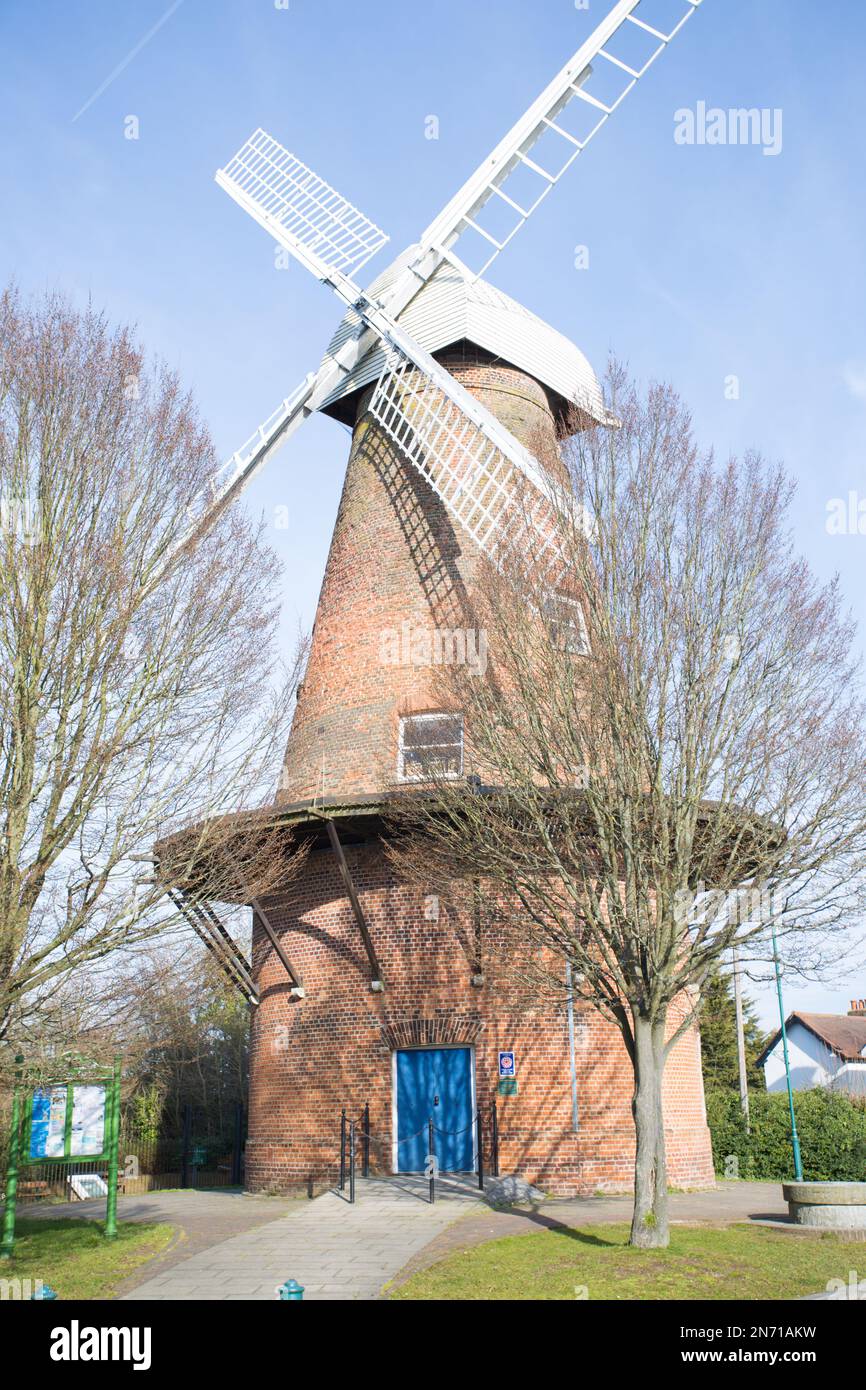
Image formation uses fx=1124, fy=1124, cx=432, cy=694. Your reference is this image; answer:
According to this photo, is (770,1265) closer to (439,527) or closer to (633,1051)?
(633,1051)

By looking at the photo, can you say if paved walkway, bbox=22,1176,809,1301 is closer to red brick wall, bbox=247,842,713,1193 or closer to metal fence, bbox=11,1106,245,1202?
red brick wall, bbox=247,842,713,1193

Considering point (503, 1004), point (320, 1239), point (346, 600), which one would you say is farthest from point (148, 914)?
point (346, 600)

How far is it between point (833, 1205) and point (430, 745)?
6325mm

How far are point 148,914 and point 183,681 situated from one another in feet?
5.80

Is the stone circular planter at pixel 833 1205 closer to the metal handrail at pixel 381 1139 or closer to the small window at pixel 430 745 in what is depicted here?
the metal handrail at pixel 381 1139

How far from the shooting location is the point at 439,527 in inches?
586

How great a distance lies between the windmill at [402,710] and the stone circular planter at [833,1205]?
2624 mm

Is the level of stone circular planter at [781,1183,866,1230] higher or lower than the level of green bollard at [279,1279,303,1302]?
lower

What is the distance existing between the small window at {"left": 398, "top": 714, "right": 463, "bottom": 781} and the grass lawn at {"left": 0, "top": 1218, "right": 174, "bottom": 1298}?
518 cm

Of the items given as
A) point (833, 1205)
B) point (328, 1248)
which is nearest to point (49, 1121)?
point (328, 1248)

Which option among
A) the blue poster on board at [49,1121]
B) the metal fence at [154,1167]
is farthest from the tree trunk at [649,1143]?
the metal fence at [154,1167]

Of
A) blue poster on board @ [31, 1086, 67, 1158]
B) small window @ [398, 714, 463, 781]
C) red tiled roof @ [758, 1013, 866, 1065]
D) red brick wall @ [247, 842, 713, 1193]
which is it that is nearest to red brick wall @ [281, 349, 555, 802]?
small window @ [398, 714, 463, 781]

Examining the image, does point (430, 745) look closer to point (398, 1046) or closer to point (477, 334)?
Answer: point (398, 1046)

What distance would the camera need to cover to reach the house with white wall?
36656mm
